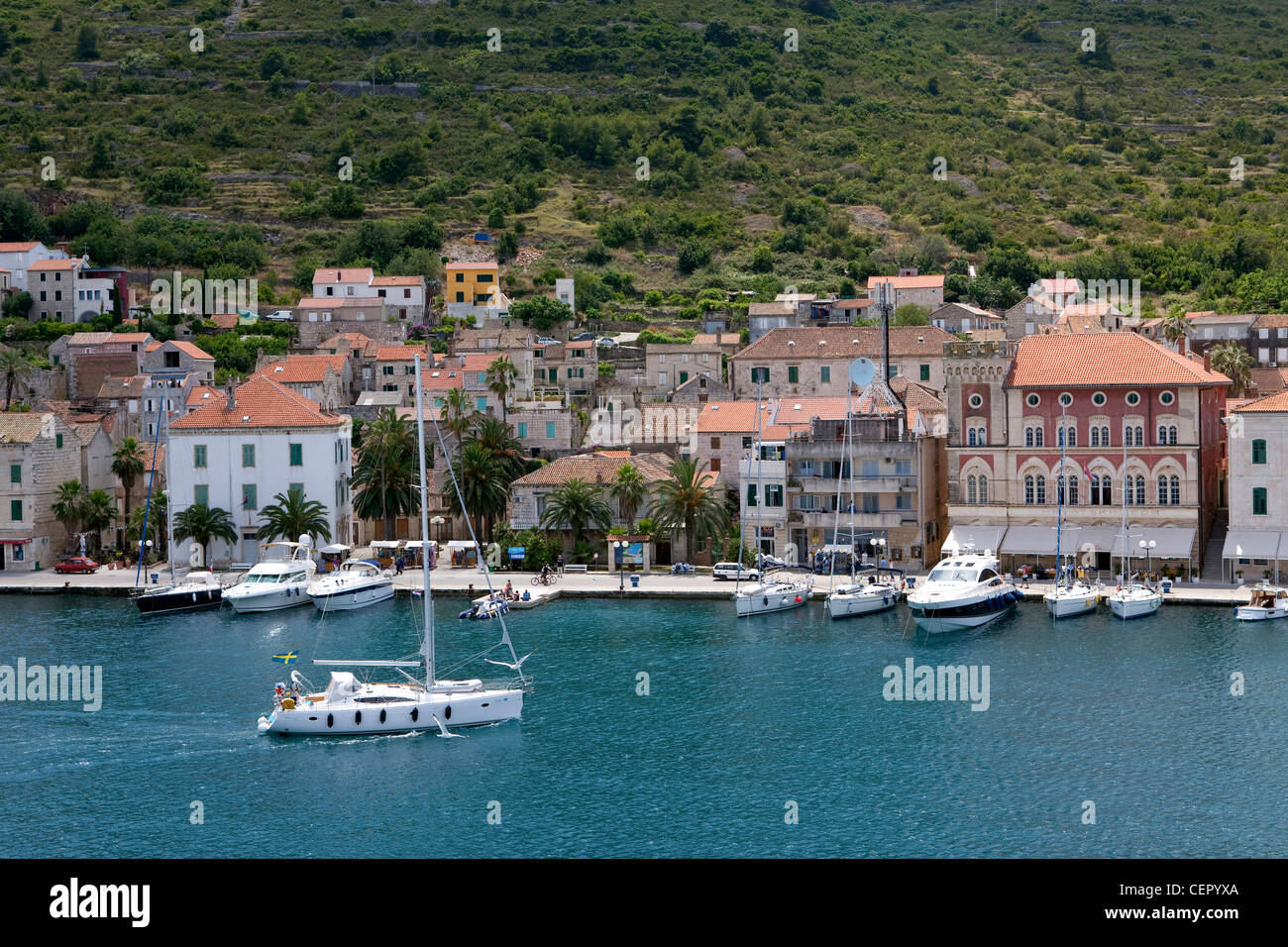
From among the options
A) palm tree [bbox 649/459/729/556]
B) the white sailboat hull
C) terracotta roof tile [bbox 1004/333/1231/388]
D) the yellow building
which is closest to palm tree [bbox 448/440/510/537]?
palm tree [bbox 649/459/729/556]

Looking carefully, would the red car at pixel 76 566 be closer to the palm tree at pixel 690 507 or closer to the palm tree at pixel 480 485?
the palm tree at pixel 480 485

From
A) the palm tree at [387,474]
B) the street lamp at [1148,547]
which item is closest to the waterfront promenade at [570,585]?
the street lamp at [1148,547]

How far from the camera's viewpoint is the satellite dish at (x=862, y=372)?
74.1 meters

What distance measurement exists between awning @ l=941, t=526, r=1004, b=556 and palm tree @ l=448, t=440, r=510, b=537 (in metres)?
23.3

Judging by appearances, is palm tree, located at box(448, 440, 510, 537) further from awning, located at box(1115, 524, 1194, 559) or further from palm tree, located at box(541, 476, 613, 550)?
awning, located at box(1115, 524, 1194, 559)

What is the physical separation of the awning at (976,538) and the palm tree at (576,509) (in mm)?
17224

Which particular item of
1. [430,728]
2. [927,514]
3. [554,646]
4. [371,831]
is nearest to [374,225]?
[927,514]

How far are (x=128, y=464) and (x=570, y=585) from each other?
→ 28807 mm

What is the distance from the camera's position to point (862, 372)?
74.6m

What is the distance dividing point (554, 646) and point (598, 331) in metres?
63.2

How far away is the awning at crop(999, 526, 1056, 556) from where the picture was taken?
69.4 meters

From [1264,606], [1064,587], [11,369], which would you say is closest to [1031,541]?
[1064,587]

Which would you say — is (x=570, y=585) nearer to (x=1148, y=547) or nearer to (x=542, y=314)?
(x=1148, y=547)

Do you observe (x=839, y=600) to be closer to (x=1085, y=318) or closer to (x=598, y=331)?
(x=1085, y=318)
